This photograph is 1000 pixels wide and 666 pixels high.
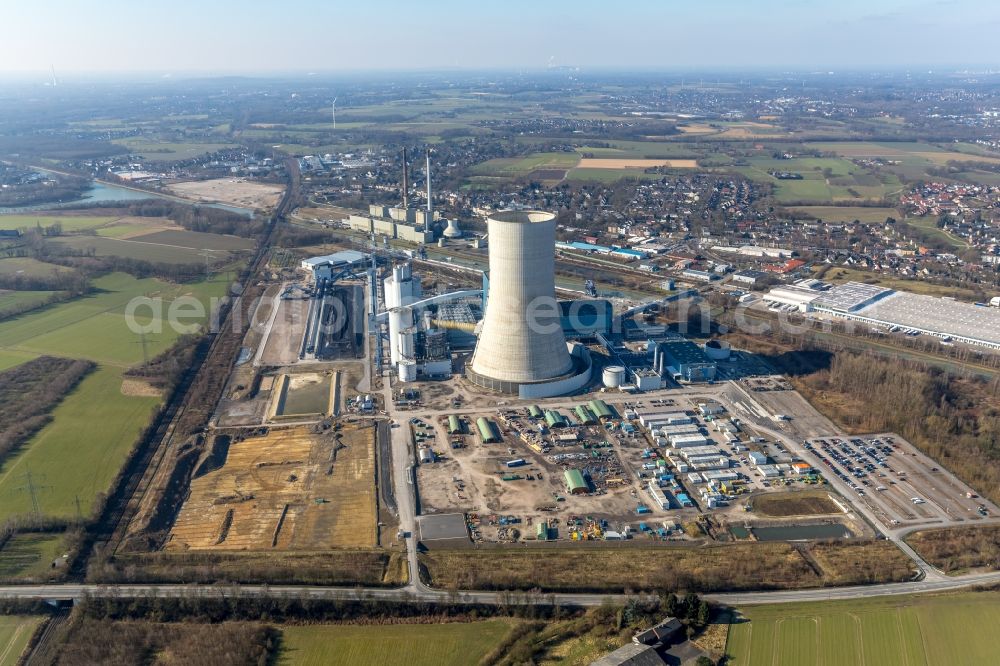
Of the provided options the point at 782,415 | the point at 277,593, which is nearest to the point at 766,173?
the point at 782,415

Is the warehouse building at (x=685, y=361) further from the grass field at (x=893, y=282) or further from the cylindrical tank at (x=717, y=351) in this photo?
the grass field at (x=893, y=282)

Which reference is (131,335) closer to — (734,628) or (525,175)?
(734,628)

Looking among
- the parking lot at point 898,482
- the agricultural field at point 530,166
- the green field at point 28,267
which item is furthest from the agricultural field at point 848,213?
the green field at point 28,267

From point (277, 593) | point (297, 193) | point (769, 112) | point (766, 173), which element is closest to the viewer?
point (277, 593)

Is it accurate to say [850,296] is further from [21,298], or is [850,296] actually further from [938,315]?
[21,298]

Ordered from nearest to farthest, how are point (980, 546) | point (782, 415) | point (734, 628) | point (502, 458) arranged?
point (734, 628) → point (980, 546) → point (502, 458) → point (782, 415)

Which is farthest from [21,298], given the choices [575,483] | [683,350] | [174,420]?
[683,350]
